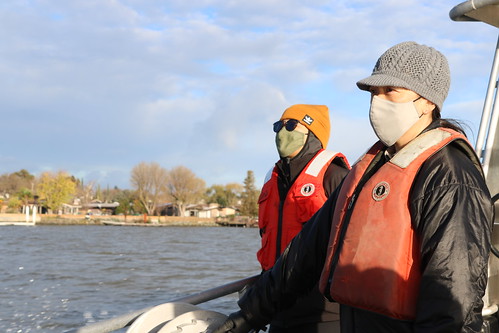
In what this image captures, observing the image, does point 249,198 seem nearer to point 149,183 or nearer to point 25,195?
point 149,183

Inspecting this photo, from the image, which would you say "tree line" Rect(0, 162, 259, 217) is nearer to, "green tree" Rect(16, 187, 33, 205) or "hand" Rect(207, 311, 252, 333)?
"green tree" Rect(16, 187, 33, 205)

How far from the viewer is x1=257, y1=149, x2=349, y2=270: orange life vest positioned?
3457 mm

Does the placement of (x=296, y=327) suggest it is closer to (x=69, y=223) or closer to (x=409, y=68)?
(x=409, y=68)

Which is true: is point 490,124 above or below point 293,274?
above

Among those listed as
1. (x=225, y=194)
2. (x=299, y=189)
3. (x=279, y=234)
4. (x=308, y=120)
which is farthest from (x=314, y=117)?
(x=225, y=194)

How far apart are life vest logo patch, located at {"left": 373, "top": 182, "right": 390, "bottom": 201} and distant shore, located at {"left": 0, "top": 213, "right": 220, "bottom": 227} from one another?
346 ft

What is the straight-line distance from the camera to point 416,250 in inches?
73.5

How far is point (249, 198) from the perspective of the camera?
122438mm

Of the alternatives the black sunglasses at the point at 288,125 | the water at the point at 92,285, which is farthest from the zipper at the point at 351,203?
the water at the point at 92,285

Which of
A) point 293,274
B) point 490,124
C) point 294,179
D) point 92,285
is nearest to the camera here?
point 293,274

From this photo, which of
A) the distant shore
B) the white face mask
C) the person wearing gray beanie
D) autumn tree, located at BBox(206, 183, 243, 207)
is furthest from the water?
autumn tree, located at BBox(206, 183, 243, 207)

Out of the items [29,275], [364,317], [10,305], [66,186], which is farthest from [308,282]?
[66,186]

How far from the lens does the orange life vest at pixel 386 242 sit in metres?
1.86

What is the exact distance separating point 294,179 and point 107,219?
11404cm
